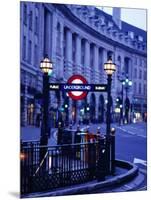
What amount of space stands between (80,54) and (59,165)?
4.15 feet

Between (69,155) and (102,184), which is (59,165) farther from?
(102,184)

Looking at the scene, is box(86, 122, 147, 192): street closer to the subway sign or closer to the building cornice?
the subway sign

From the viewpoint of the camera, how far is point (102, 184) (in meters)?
5.67

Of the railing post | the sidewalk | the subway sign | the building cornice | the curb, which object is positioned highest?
the building cornice

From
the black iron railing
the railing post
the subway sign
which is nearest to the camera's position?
the black iron railing

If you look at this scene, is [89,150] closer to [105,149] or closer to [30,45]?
[105,149]

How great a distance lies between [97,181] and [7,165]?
1079 millimetres

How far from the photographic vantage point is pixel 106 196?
225 inches

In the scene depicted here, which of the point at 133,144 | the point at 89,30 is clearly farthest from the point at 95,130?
the point at 89,30

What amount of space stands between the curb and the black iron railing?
0.06m

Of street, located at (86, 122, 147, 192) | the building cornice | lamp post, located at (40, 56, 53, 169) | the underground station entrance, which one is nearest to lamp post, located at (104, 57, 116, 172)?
the underground station entrance

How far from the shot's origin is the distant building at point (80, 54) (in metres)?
5.37

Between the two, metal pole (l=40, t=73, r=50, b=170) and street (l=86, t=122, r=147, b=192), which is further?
street (l=86, t=122, r=147, b=192)

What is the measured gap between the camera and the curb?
17.8ft
